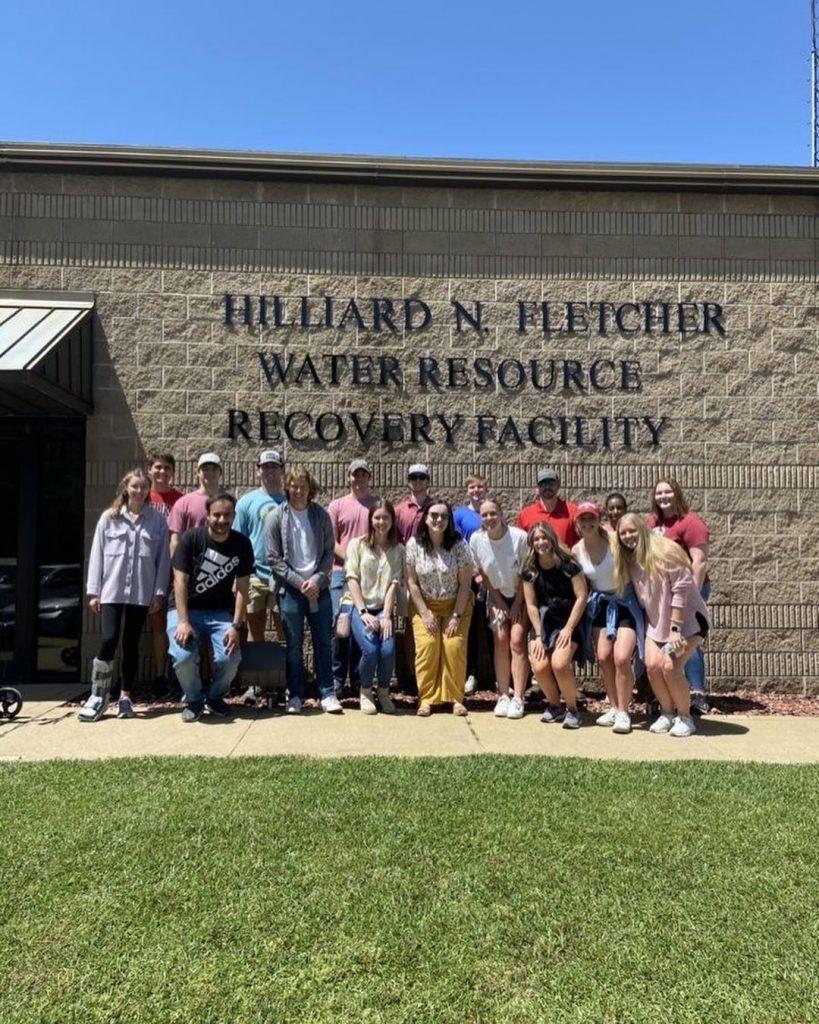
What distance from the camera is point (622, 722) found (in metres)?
6.09

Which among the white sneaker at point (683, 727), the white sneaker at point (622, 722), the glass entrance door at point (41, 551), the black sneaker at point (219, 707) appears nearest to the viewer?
the white sneaker at point (683, 727)

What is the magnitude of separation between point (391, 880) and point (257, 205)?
22.6ft

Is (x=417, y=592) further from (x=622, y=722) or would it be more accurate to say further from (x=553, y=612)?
(x=622, y=722)

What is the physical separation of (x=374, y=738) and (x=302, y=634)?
125 cm

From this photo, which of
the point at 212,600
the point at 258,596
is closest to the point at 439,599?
the point at 258,596

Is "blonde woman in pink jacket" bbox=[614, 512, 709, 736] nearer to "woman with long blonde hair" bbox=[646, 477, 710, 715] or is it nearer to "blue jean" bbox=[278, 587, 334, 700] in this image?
"woman with long blonde hair" bbox=[646, 477, 710, 715]

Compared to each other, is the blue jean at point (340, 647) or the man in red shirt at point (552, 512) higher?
the man in red shirt at point (552, 512)

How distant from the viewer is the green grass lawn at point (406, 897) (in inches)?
101

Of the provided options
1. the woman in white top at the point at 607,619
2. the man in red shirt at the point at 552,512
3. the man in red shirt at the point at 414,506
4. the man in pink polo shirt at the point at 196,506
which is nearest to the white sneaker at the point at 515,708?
the woman in white top at the point at 607,619

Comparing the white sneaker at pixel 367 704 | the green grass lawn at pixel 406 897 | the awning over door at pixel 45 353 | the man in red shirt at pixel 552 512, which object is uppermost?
the awning over door at pixel 45 353

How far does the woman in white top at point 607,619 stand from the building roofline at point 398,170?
154 inches

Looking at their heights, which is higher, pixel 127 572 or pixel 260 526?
pixel 260 526

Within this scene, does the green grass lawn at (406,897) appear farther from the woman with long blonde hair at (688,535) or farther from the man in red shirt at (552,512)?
the man in red shirt at (552,512)

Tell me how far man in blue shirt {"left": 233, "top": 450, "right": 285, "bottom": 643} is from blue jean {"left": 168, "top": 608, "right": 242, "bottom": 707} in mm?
552
